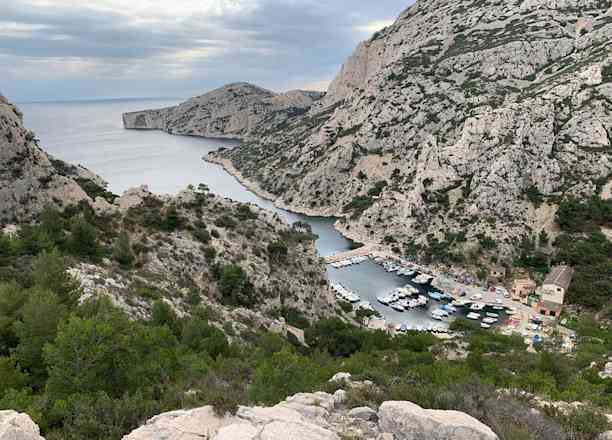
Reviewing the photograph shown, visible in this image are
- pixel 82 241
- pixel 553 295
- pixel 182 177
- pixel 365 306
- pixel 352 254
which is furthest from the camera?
pixel 182 177

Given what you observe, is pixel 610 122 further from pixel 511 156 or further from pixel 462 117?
pixel 462 117

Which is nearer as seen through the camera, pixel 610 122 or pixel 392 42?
pixel 610 122

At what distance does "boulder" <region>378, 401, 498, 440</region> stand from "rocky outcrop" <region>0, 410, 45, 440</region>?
586 centimetres

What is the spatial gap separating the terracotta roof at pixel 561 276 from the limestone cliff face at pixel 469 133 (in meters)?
8.56

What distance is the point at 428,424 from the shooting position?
6.98 meters

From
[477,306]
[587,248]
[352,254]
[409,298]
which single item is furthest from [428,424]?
[352,254]

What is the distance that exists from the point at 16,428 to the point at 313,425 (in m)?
4.63

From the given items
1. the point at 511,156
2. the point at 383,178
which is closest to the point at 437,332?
the point at 511,156

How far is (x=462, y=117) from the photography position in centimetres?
8319

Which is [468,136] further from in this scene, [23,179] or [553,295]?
[23,179]

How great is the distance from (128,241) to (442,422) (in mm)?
24900

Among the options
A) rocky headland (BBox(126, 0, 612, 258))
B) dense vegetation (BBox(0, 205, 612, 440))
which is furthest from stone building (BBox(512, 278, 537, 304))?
dense vegetation (BBox(0, 205, 612, 440))

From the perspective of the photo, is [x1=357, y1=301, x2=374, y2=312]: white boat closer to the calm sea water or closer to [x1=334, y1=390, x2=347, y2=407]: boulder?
the calm sea water

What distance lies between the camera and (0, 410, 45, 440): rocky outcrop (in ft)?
19.6
